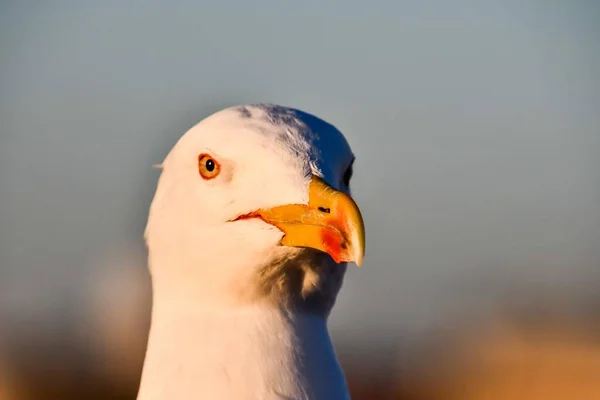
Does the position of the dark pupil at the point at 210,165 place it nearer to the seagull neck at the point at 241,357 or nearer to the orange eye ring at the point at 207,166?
the orange eye ring at the point at 207,166

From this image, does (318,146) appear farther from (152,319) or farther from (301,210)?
(152,319)

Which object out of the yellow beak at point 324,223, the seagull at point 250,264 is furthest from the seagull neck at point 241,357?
the yellow beak at point 324,223

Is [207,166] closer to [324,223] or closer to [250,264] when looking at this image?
[250,264]

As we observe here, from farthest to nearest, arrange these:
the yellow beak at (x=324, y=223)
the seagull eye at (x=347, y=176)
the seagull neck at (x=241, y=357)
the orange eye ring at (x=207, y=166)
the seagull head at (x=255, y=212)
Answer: the seagull eye at (x=347, y=176) → the orange eye ring at (x=207, y=166) → the seagull neck at (x=241, y=357) → the seagull head at (x=255, y=212) → the yellow beak at (x=324, y=223)

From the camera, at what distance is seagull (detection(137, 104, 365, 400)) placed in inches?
183

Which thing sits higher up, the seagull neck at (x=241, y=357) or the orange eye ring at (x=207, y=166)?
the orange eye ring at (x=207, y=166)

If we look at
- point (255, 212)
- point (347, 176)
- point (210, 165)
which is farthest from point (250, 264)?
point (347, 176)

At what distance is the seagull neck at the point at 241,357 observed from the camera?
4695mm

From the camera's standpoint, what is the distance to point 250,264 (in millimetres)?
4762

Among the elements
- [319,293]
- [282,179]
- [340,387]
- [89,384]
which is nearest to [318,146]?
[282,179]

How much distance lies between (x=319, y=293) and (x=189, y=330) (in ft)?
1.68

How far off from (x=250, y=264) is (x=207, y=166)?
451 millimetres

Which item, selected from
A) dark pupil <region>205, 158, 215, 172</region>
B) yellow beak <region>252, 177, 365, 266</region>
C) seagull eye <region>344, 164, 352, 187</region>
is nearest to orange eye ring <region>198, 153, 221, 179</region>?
dark pupil <region>205, 158, 215, 172</region>

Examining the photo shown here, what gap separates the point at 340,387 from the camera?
193 inches
